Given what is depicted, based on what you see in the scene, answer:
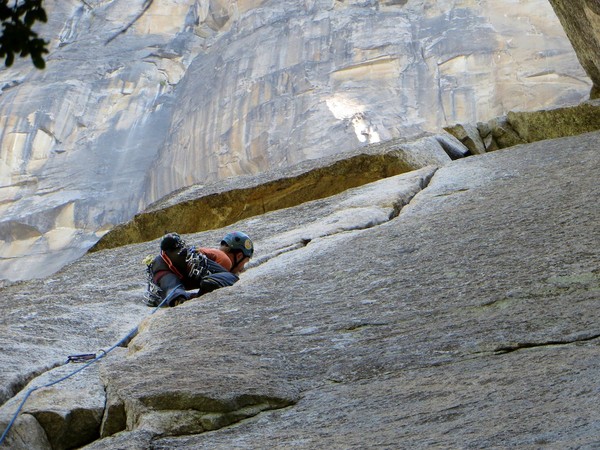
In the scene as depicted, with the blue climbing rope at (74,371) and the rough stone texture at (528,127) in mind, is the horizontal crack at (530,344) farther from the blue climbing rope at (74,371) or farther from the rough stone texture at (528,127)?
the rough stone texture at (528,127)

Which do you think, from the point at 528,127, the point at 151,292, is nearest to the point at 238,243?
the point at 151,292

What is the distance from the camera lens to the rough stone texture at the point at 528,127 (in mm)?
10672

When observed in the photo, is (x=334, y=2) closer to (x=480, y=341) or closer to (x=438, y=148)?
(x=438, y=148)

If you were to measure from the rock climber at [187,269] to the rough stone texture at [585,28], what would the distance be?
15.4 feet

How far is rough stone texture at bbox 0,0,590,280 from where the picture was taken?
25.0 meters

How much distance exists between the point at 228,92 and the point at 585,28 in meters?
17.3

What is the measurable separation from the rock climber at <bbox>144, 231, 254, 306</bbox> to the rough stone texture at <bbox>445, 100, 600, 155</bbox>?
15.7 feet

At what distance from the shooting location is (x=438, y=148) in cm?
1063

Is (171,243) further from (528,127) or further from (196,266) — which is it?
(528,127)

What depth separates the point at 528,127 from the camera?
11.3 metres

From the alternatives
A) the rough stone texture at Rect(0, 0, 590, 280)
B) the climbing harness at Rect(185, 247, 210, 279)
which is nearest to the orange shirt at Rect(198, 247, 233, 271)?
the climbing harness at Rect(185, 247, 210, 279)

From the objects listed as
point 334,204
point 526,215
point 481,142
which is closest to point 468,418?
point 526,215

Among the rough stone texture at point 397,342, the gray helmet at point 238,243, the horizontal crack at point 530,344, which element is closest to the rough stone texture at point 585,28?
the rough stone texture at point 397,342

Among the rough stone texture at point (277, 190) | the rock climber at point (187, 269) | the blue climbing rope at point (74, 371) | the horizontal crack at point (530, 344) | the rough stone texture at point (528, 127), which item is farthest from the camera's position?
A: the rough stone texture at point (528, 127)
